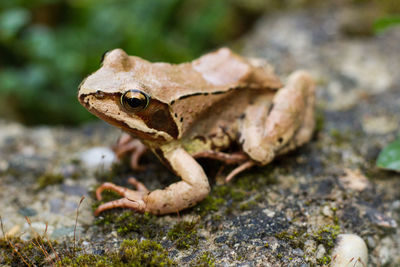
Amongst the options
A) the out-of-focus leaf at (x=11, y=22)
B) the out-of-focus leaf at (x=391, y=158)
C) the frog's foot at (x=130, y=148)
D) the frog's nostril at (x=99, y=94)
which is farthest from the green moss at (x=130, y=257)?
the out-of-focus leaf at (x=11, y=22)

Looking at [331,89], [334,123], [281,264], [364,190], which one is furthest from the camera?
[331,89]

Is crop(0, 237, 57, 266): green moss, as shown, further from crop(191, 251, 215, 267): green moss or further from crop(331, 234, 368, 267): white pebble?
crop(331, 234, 368, 267): white pebble

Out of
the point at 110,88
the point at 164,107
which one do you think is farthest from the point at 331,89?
the point at 110,88

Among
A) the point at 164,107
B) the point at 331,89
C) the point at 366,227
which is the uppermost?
the point at 164,107

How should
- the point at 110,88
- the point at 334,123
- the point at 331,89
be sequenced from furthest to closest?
the point at 331,89 → the point at 334,123 → the point at 110,88

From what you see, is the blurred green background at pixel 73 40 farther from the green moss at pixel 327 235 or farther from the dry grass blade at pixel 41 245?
the green moss at pixel 327 235

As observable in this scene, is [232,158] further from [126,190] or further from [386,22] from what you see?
[386,22]

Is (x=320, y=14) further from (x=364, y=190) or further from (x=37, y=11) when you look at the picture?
(x=37, y=11)
